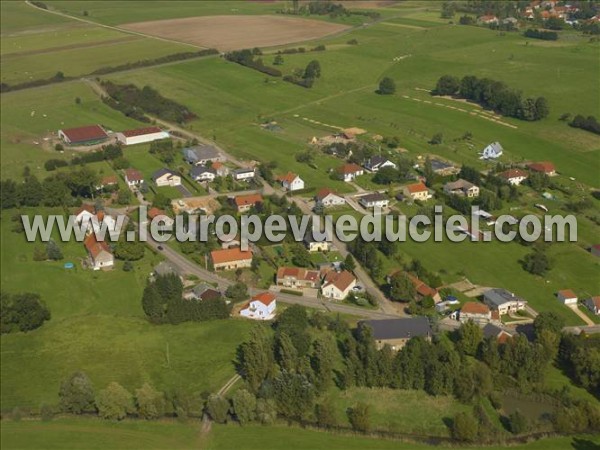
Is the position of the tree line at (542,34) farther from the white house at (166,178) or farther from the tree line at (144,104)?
the white house at (166,178)

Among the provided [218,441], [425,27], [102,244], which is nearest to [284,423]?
[218,441]

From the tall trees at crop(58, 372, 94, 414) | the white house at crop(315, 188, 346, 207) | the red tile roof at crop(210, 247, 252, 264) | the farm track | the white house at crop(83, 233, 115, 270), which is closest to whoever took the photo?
the tall trees at crop(58, 372, 94, 414)

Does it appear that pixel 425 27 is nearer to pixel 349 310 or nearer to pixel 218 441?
pixel 349 310

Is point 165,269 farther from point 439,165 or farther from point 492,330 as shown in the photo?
point 439,165

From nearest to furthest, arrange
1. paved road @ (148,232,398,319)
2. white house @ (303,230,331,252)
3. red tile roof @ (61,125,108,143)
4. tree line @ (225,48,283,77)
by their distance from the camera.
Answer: paved road @ (148,232,398,319), white house @ (303,230,331,252), red tile roof @ (61,125,108,143), tree line @ (225,48,283,77)

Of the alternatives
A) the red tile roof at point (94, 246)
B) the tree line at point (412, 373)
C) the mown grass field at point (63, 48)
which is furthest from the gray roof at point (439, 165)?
the mown grass field at point (63, 48)

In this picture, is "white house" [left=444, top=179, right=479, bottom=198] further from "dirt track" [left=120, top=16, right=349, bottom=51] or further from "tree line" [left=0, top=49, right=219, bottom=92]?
"dirt track" [left=120, top=16, right=349, bottom=51]

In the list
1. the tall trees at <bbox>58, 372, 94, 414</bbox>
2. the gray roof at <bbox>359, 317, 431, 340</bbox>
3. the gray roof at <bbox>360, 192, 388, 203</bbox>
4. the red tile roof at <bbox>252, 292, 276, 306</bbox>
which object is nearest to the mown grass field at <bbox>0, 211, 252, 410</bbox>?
the tall trees at <bbox>58, 372, 94, 414</bbox>
